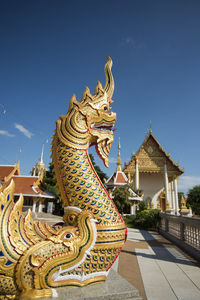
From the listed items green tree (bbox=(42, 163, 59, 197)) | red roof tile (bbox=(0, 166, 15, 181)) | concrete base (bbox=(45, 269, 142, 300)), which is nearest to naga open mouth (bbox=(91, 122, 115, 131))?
concrete base (bbox=(45, 269, 142, 300))

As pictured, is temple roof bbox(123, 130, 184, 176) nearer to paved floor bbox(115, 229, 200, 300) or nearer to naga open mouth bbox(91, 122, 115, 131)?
paved floor bbox(115, 229, 200, 300)

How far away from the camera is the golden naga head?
98.5 inches

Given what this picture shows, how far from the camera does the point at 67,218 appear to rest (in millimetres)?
2336

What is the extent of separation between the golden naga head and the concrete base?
1.48 m

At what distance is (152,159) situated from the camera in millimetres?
20453

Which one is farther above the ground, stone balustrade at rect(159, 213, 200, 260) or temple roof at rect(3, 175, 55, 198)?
temple roof at rect(3, 175, 55, 198)

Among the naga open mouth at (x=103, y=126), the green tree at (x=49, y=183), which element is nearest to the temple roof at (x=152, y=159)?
the green tree at (x=49, y=183)

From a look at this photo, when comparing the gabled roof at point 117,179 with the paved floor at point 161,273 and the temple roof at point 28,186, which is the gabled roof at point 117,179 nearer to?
the temple roof at point 28,186

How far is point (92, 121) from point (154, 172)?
19554mm

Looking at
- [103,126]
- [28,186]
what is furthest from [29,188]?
[103,126]

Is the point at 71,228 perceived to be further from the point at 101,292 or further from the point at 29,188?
the point at 29,188

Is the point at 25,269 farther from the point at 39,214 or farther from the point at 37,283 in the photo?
the point at 39,214

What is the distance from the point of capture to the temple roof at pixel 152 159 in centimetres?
2002

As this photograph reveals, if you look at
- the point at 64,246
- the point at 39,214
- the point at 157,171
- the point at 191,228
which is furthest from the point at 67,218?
the point at 157,171
